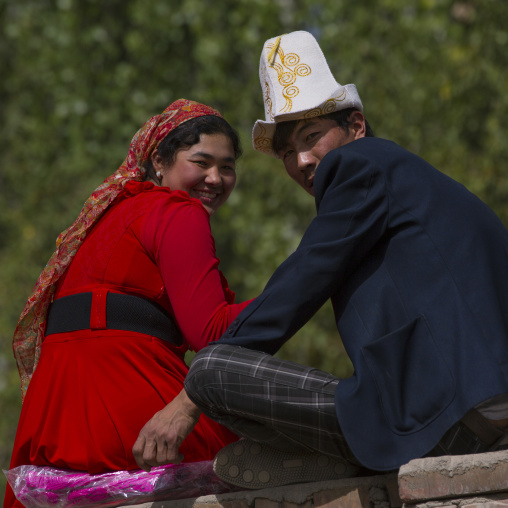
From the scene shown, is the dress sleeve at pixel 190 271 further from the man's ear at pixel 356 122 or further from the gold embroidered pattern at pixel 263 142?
the man's ear at pixel 356 122

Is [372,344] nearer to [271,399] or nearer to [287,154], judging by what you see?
[271,399]

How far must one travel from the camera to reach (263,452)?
8.35 ft

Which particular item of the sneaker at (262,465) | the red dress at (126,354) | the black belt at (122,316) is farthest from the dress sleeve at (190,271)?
the sneaker at (262,465)

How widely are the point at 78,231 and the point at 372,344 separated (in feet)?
4.37

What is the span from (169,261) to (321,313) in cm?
607

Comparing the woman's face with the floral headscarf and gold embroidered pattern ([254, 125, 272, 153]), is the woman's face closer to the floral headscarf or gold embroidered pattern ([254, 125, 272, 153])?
the floral headscarf

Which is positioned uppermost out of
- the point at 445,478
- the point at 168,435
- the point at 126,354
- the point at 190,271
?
the point at 190,271

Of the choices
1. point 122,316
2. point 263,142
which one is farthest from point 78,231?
point 263,142

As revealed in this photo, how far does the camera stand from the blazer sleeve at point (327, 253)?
→ 95.8 inches

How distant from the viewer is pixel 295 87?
3.06 m

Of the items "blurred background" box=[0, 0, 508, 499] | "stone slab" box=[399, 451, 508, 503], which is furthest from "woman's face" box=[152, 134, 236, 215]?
"blurred background" box=[0, 0, 508, 499]

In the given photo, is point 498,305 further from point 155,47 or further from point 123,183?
point 155,47

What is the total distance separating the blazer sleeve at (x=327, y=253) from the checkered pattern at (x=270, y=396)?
0.08 m

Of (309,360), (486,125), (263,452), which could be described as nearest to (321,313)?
(309,360)
